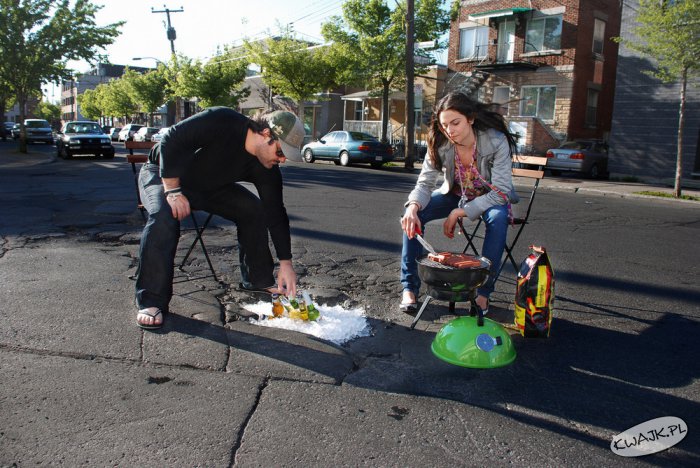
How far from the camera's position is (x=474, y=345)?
315cm

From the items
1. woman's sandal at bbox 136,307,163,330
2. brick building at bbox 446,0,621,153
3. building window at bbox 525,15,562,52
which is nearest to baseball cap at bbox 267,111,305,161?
woman's sandal at bbox 136,307,163,330

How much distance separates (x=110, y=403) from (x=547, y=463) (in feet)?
6.47

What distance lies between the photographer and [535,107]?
83.3 feet

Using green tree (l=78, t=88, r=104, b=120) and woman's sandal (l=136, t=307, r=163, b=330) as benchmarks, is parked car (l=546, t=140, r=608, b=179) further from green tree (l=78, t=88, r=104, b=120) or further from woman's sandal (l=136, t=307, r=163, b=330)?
green tree (l=78, t=88, r=104, b=120)

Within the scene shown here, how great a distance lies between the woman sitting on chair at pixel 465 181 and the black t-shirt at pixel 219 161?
2.96 ft

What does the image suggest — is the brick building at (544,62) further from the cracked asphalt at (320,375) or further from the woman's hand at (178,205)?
the woman's hand at (178,205)

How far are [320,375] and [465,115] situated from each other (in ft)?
6.80

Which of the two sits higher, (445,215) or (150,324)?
(445,215)

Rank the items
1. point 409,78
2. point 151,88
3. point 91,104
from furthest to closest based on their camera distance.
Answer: point 91,104 < point 151,88 < point 409,78

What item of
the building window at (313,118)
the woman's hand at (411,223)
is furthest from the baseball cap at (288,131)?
the building window at (313,118)

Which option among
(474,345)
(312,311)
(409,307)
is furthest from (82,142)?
(474,345)

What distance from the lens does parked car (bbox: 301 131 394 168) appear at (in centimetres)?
2178

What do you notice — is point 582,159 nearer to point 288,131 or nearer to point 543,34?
point 543,34

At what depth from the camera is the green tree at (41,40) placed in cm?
2105
